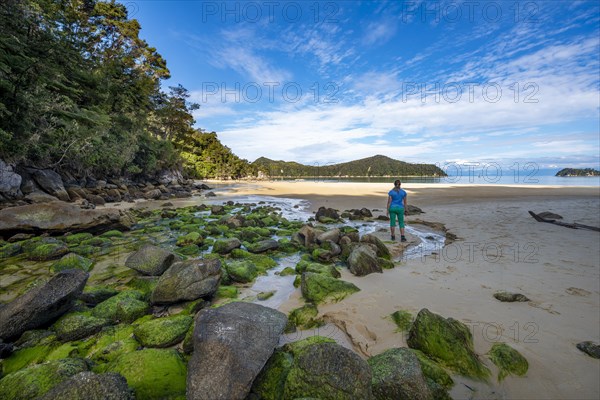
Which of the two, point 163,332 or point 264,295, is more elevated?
point 163,332

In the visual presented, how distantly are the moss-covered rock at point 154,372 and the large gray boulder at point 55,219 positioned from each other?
30.8 feet

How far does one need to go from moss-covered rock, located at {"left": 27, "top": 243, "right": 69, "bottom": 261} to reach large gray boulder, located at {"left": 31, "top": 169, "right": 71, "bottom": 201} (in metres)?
10.3

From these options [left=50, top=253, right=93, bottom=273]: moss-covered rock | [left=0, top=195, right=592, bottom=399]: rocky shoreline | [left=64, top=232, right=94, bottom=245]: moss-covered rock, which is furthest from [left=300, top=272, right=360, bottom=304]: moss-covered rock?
[left=64, top=232, right=94, bottom=245]: moss-covered rock

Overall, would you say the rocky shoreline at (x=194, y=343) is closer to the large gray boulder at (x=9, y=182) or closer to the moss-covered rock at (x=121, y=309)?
the moss-covered rock at (x=121, y=309)

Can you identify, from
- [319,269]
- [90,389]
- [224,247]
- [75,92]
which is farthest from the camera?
[75,92]

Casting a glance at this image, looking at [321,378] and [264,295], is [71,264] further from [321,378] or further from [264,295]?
[321,378]

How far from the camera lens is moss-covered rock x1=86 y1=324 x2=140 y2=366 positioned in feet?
10.5

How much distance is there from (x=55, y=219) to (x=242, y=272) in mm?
8442

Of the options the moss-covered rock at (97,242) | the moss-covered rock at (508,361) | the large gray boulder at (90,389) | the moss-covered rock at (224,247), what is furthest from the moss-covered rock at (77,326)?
the moss-covered rock at (97,242)

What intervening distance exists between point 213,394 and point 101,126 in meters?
25.7

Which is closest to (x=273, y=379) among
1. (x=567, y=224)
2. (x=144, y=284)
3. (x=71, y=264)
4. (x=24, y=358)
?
(x=24, y=358)

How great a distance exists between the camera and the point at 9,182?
12.2 metres

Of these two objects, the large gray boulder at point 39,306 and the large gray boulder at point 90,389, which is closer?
the large gray boulder at point 90,389

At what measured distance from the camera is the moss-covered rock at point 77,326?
358 centimetres
